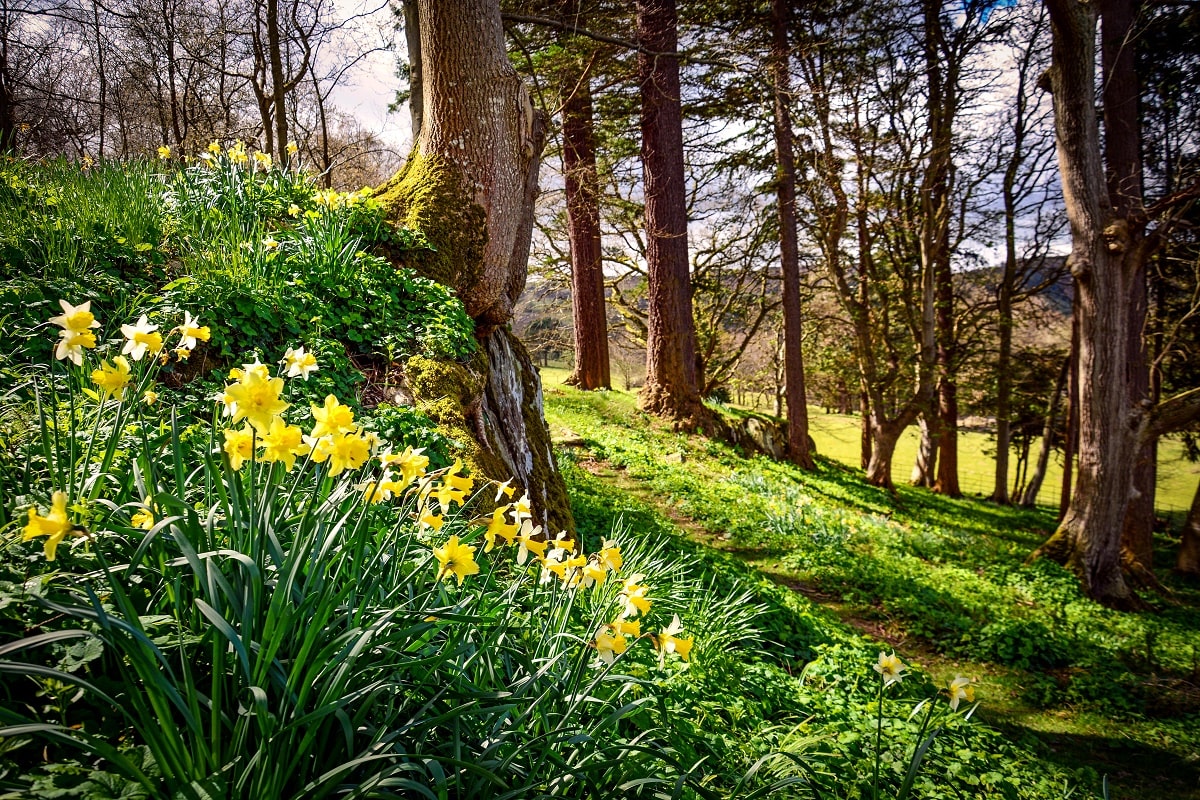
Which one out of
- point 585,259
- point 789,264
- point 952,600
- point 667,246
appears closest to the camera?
point 952,600

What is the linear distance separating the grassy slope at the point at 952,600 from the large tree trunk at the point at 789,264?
1.33 m

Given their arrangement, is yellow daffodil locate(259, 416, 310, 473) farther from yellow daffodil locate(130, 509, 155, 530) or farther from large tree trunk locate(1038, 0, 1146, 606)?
large tree trunk locate(1038, 0, 1146, 606)

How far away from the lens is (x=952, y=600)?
5551 mm

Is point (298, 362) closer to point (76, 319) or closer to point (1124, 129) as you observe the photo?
point (76, 319)

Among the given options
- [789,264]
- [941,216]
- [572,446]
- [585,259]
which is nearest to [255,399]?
[572,446]

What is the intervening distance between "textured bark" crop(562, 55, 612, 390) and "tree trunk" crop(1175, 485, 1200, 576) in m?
10.6

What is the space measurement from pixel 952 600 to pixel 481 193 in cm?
582

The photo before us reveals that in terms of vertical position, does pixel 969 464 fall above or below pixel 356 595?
below

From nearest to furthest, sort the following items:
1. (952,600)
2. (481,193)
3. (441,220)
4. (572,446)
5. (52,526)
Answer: (52,526) → (441,220) → (481,193) → (952,600) → (572,446)

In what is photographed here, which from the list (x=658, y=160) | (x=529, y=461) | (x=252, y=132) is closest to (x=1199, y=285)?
(x=658, y=160)

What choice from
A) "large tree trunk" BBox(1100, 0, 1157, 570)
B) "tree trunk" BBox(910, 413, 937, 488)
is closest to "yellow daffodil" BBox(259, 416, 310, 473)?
"large tree trunk" BBox(1100, 0, 1157, 570)

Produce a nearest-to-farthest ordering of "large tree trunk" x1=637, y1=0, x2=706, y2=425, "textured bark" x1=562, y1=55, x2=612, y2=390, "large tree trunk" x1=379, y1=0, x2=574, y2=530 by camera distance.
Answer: "large tree trunk" x1=379, y1=0, x2=574, y2=530 < "large tree trunk" x1=637, y1=0, x2=706, y2=425 < "textured bark" x1=562, y1=55, x2=612, y2=390

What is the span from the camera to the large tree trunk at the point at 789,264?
955 cm

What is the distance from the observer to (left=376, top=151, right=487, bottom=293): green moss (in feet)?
13.1
